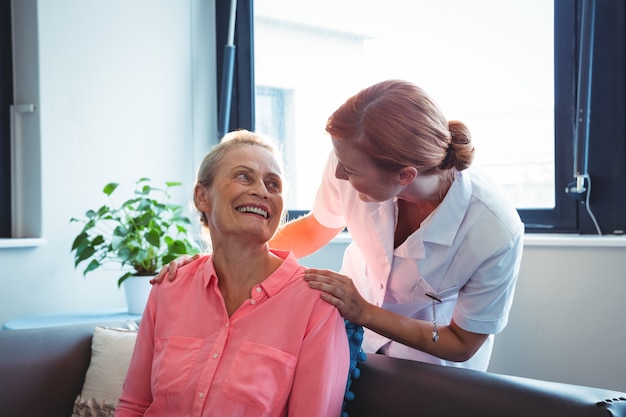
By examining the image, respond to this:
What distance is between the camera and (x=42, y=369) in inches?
72.6

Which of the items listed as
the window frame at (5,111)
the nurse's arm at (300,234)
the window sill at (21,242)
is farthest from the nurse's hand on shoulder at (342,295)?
the window frame at (5,111)

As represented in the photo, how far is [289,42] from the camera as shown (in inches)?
125

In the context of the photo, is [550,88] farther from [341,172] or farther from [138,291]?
[138,291]

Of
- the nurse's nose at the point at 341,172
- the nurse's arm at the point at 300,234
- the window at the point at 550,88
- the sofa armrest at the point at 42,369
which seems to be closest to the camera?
the nurse's nose at the point at 341,172

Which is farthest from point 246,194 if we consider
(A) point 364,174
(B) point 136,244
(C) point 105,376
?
(B) point 136,244

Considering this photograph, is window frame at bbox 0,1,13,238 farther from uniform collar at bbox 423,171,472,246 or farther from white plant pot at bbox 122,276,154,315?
uniform collar at bbox 423,171,472,246

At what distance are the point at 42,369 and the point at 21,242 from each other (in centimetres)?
80

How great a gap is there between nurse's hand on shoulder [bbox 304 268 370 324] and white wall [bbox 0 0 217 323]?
143 centimetres

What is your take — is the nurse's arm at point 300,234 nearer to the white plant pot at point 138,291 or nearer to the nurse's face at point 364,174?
the nurse's face at point 364,174

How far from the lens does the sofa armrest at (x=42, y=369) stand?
1.79m

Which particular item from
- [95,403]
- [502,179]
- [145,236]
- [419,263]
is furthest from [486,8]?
[95,403]

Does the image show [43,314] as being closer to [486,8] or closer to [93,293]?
[93,293]

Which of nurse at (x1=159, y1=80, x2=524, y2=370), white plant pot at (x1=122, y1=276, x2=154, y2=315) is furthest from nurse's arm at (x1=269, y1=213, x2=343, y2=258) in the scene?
white plant pot at (x1=122, y1=276, x2=154, y2=315)

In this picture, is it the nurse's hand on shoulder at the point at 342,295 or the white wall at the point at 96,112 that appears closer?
the nurse's hand on shoulder at the point at 342,295
